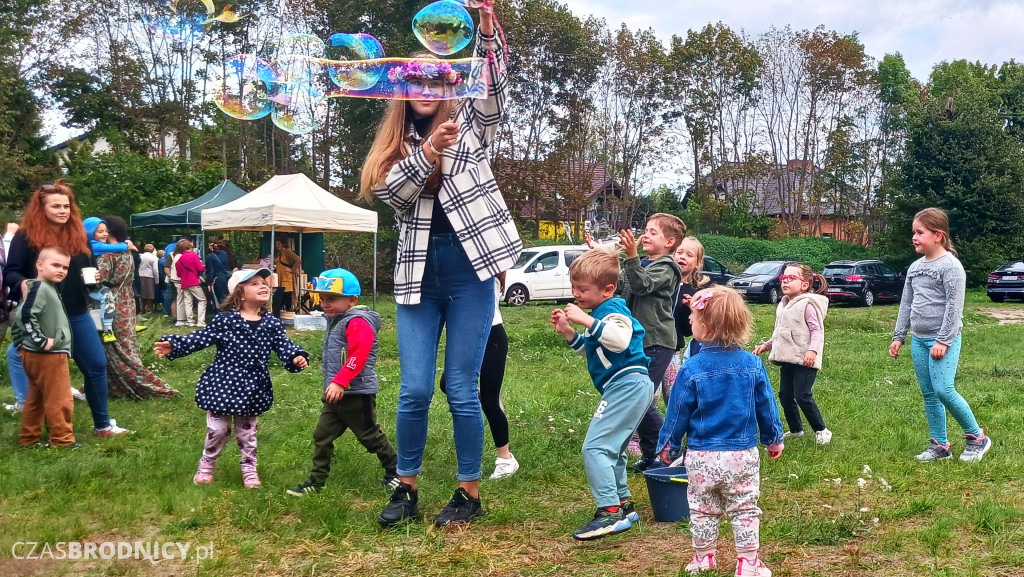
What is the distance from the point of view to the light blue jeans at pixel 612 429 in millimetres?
3672

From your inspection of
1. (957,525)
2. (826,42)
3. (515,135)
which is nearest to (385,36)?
(515,135)

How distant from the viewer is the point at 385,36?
854 inches

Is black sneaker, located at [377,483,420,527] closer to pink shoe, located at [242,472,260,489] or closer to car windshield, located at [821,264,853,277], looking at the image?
pink shoe, located at [242,472,260,489]

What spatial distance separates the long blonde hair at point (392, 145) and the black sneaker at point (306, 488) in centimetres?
170

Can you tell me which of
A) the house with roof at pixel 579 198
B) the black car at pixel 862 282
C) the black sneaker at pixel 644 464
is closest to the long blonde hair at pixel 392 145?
the black sneaker at pixel 644 464

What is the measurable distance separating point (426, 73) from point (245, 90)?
1741 millimetres

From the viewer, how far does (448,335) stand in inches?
147

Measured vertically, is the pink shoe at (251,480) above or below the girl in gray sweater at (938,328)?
below

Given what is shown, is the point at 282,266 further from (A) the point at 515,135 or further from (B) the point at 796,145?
(B) the point at 796,145

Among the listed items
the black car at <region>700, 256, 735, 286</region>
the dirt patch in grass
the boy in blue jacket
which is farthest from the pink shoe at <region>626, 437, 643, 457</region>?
the black car at <region>700, 256, 735, 286</region>

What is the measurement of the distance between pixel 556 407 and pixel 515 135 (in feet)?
93.1

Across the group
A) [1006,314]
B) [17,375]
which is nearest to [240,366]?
[17,375]

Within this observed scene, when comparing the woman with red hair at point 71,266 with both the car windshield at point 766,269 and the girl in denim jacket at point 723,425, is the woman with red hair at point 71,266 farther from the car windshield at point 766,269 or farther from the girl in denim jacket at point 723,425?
the car windshield at point 766,269

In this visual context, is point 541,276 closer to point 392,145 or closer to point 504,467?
point 504,467
